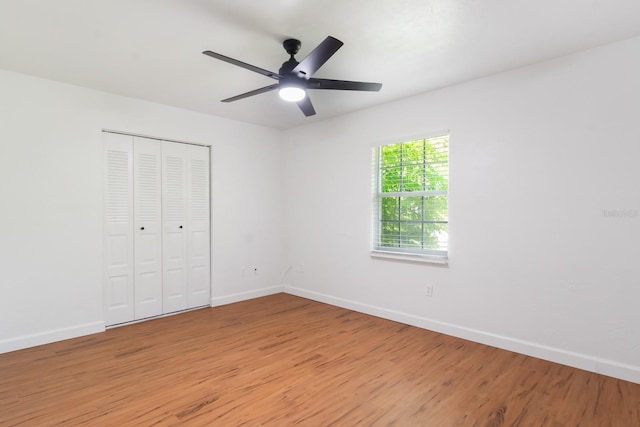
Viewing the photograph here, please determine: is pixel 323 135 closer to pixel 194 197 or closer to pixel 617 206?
pixel 194 197

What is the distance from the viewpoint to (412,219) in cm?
385

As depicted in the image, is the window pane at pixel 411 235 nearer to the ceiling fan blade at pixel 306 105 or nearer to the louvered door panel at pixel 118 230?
the ceiling fan blade at pixel 306 105

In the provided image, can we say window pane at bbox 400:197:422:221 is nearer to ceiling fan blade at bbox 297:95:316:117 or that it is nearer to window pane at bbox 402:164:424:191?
window pane at bbox 402:164:424:191

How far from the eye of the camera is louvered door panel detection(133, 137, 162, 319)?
3.91 m

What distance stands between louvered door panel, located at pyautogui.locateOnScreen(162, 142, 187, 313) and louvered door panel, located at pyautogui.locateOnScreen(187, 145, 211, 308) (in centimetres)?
7

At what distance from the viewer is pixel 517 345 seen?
2.99 metres

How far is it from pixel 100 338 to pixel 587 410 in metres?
4.24

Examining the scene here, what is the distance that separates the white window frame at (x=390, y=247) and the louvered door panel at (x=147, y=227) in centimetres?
271

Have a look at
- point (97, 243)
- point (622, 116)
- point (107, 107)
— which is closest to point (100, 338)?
point (97, 243)

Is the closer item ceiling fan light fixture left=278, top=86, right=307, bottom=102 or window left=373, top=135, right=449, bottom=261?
ceiling fan light fixture left=278, top=86, right=307, bottom=102

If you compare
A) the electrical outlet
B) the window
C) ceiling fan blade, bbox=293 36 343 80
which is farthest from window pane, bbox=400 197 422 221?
ceiling fan blade, bbox=293 36 343 80

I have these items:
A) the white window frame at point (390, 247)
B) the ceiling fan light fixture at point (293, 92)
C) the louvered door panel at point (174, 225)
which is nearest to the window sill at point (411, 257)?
the white window frame at point (390, 247)

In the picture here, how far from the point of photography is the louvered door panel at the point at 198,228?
14.4ft

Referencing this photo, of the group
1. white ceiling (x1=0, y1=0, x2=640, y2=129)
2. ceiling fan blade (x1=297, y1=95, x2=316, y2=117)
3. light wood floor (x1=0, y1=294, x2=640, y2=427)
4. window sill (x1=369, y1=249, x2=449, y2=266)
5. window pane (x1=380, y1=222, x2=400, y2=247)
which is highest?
white ceiling (x1=0, y1=0, x2=640, y2=129)
